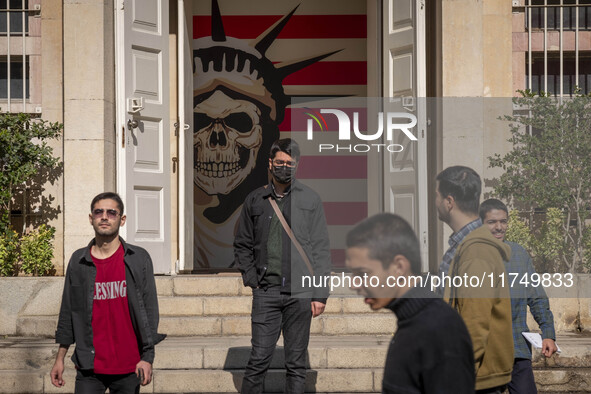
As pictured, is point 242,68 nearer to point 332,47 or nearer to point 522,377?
point 332,47

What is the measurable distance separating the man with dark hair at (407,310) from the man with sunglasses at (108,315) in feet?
7.47

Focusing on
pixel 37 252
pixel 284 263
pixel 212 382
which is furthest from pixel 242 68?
pixel 284 263

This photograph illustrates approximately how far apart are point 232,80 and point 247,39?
0.62 m

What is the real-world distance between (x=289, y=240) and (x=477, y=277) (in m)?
2.76

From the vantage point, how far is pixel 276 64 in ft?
44.3

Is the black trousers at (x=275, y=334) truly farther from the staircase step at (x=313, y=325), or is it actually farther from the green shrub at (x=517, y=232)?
the green shrub at (x=517, y=232)

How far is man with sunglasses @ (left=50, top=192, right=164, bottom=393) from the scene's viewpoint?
488 centimetres

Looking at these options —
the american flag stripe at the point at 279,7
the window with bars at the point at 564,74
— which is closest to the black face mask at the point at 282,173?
the window with bars at the point at 564,74

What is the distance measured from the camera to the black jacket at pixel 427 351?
272cm

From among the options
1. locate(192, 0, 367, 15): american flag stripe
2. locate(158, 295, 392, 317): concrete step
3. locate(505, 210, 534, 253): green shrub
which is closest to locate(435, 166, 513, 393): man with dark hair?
locate(158, 295, 392, 317): concrete step

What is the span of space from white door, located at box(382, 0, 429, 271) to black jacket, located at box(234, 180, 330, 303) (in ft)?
11.1

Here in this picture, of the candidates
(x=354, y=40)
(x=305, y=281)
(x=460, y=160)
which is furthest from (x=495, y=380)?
(x=354, y=40)

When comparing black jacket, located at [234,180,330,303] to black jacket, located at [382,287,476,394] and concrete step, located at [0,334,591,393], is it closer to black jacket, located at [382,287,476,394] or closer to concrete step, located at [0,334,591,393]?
concrete step, located at [0,334,591,393]

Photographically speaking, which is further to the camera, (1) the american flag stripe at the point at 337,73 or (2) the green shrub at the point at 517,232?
(1) the american flag stripe at the point at 337,73
